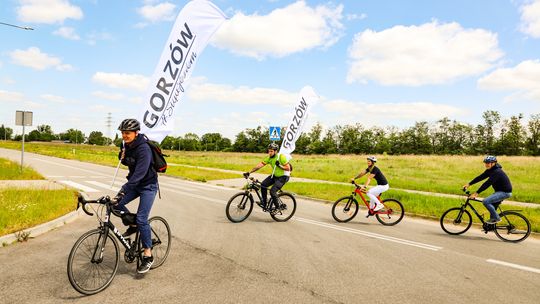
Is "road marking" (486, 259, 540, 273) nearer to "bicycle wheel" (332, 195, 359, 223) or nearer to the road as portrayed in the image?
the road

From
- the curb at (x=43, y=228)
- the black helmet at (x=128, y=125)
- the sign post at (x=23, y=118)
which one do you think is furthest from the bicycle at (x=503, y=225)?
the sign post at (x=23, y=118)

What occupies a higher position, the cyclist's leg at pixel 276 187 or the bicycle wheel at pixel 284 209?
the cyclist's leg at pixel 276 187

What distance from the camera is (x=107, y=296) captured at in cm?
395

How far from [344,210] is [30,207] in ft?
25.7

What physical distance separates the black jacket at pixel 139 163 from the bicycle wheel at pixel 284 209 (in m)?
4.69

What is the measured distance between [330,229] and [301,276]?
344 cm

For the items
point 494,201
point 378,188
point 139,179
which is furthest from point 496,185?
point 139,179

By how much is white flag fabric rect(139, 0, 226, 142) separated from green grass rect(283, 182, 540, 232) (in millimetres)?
7922

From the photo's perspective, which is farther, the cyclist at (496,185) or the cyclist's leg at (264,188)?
the cyclist's leg at (264,188)

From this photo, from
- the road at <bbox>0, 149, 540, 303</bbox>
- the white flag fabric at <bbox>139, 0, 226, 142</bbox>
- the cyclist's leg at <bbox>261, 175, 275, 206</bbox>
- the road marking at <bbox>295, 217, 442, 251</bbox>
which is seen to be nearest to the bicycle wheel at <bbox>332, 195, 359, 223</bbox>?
the road marking at <bbox>295, 217, 442, 251</bbox>

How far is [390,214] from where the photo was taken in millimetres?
9188

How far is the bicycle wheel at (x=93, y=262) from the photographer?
3838 mm

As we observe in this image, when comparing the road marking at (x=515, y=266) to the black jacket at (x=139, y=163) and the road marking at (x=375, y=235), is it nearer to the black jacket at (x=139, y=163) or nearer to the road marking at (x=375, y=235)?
the road marking at (x=375, y=235)

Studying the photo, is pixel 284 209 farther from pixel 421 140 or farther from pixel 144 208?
pixel 421 140
